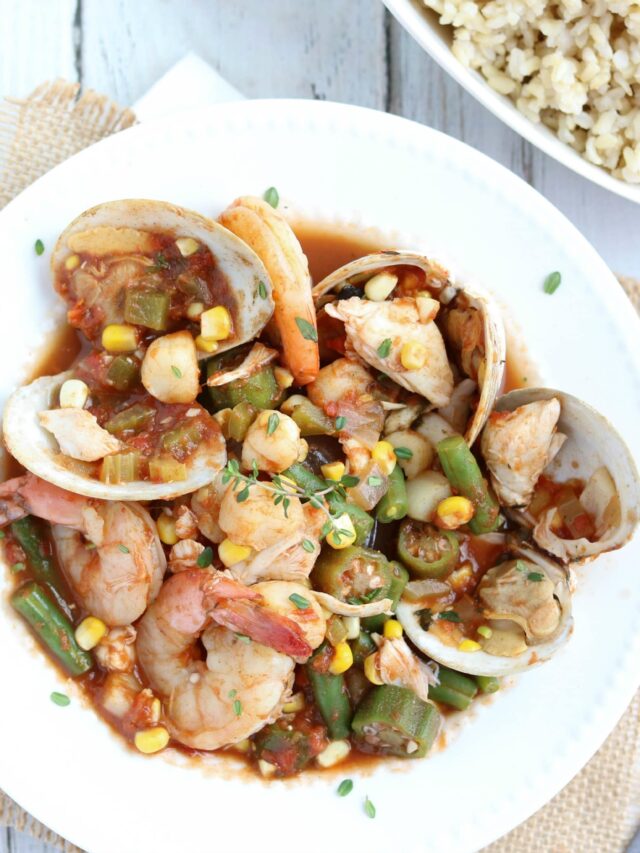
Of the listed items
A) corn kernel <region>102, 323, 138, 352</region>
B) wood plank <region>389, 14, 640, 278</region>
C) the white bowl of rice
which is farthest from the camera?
wood plank <region>389, 14, 640, 278</region>

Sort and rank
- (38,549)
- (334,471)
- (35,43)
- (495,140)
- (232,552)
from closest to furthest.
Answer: (232,552) < (334,471) < (38,549) < (35,43) < (495,140)

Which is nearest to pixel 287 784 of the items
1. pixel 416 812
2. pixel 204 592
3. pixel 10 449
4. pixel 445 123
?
pixel 416 812

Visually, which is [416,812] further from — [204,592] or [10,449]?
[10,449]

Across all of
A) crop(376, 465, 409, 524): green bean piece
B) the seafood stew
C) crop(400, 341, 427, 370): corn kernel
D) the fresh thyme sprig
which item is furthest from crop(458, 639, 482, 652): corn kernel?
crop(400, 341, 427, 370): corn kernel

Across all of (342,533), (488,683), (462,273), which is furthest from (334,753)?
(462,273)

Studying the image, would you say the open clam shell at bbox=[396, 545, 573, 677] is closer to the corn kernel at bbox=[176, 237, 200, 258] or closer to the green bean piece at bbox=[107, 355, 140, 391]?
the green bean piece at bbox=[107, 355, 140, 391]

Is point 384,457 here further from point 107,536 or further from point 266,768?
point 266,768
